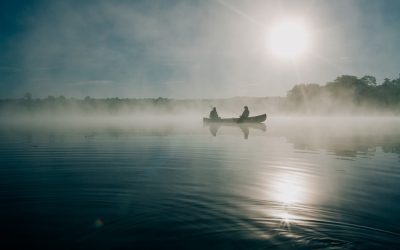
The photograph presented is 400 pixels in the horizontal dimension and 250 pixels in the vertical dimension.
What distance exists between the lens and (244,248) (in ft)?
21.4

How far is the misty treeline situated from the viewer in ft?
446

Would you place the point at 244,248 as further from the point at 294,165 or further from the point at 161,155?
the point at 161,155

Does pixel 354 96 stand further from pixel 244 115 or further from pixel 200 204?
pixel 200 204

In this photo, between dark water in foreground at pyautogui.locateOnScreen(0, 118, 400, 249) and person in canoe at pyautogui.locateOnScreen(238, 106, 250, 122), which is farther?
person in canoe at pyautogui.locateOnScreen(238, 106, 250, 122)

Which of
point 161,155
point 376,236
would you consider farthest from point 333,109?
point 376,236

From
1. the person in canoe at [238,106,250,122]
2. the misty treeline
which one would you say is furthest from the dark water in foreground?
the misty treeline

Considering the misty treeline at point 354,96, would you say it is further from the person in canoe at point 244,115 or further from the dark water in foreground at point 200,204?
the dark water in foreground at point 200,204

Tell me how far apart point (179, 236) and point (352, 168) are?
11829 millimetres

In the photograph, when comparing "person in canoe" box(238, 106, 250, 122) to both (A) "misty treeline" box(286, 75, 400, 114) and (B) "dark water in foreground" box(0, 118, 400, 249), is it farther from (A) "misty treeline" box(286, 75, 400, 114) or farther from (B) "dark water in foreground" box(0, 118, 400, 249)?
(A) "misty treeline" box(286, 75, 400, 114)

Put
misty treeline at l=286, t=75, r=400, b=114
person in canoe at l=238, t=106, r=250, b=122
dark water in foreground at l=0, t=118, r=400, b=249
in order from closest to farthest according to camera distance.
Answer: dark water in foreground at l=0, t=118, r=400, b=249 < person in canoe at l=238, t=106, r=250, b=122 < misty treeline at l=286, t=75, r=400, b=114

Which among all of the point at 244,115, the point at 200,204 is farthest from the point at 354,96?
the point at 200,204

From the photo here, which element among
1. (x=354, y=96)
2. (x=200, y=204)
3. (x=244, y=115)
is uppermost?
(x=354, y=96)

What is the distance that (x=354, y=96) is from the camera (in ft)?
464

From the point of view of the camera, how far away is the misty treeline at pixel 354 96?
446 feet
